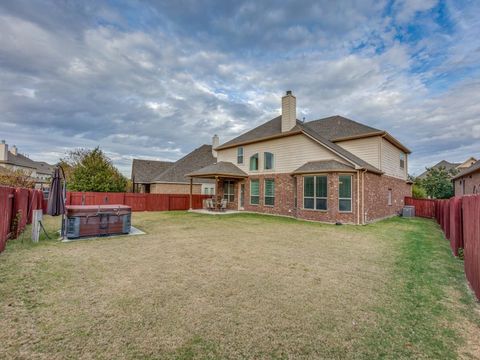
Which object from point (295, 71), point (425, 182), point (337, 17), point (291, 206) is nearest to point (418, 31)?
point (337, 17)

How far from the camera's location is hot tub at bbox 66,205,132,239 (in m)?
8.25

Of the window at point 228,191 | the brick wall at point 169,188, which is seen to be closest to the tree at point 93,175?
the brick wall at point 169,188

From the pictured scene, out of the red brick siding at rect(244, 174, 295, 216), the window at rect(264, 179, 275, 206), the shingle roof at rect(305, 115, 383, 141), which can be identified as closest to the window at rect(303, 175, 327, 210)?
the red brick siding at rect(244, 174, 295, 216)

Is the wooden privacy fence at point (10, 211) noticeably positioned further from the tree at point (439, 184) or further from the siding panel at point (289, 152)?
the tree at point (439, 184)

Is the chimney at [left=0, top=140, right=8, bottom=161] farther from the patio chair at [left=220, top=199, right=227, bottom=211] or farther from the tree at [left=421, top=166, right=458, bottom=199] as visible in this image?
the tree at [left=421, top=166, right=458, bottom=199]

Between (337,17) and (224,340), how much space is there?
476 inches

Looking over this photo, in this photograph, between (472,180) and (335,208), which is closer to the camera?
(335,208)

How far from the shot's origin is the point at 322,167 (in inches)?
538

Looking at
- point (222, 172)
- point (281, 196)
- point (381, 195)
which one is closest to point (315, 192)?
point (281, 196)

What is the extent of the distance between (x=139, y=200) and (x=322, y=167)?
578 inches

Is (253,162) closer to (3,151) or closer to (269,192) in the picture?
(269,192)

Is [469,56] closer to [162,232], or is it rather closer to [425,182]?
[162,232]

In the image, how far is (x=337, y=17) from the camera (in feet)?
33.0

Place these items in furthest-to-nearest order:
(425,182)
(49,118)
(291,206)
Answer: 1. (425,182)
2. (49,118)
3. (291,206)
